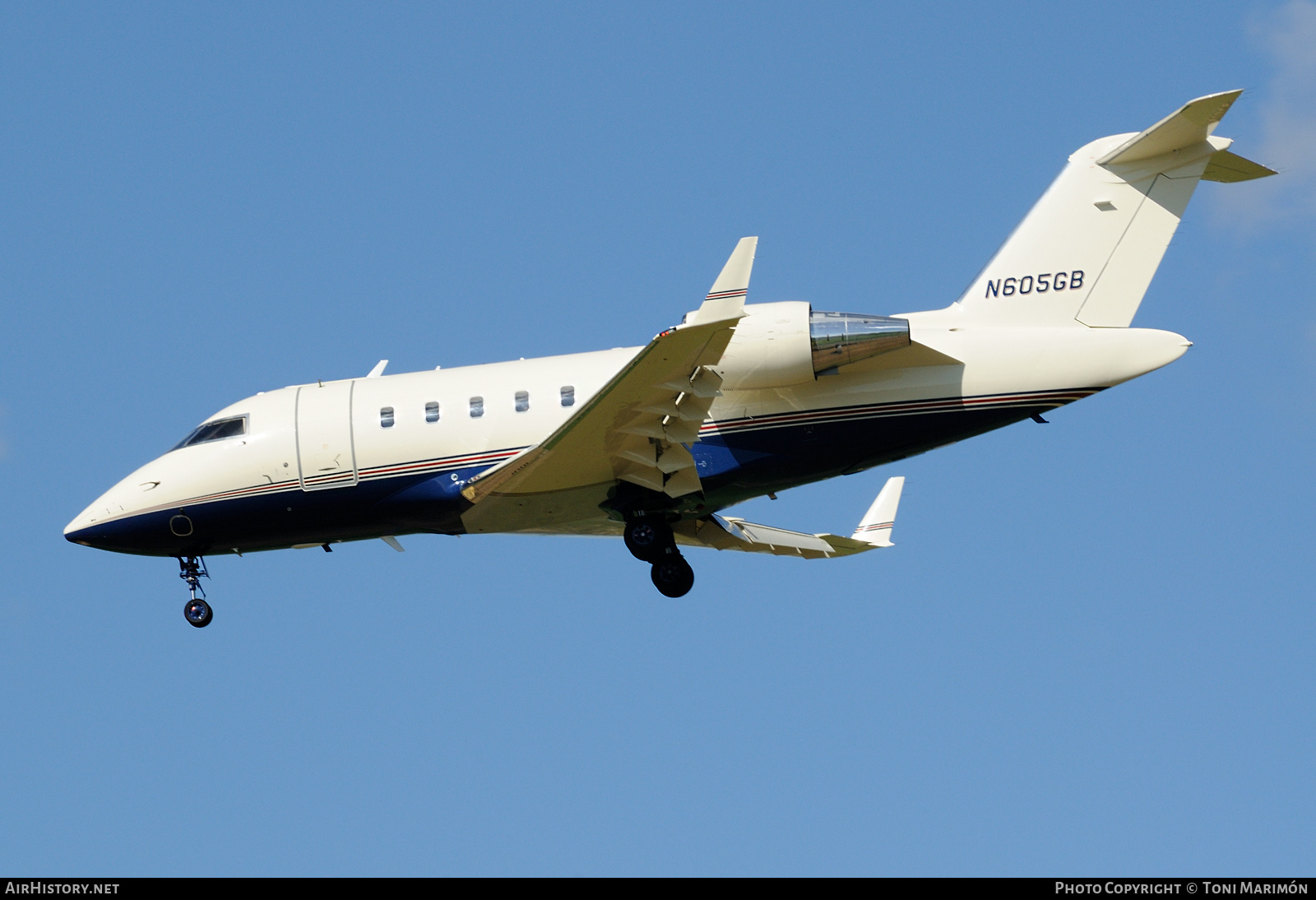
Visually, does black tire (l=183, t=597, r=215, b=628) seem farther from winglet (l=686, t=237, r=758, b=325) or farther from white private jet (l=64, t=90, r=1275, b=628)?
winglet (l=686, t=237, r=758, b=325)

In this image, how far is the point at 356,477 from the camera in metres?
23.0

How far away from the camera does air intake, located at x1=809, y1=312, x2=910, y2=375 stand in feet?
69.3

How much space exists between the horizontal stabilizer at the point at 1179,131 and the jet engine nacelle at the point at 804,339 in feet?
13.8

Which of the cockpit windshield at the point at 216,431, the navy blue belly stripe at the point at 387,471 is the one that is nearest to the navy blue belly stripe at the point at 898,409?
the navy blue belly stripe at the point at 387,471

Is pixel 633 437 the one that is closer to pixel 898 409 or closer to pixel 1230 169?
pixel 898 409

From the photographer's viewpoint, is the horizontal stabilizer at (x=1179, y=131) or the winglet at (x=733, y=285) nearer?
the winglet at (x=733, y=285)

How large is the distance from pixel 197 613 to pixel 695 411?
8962mm

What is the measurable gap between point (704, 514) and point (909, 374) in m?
4.01

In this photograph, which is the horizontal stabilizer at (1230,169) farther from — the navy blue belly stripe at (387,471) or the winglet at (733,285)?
the navy blue belly stripe at (387,471)

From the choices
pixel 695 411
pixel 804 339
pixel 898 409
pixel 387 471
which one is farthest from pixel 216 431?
pixel 898 409

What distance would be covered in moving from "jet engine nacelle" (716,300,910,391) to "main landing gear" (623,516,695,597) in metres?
2.81

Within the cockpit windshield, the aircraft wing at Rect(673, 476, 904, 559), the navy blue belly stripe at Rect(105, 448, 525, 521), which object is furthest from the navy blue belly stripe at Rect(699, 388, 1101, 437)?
the cockpit windshield

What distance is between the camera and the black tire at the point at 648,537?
22.6 meters
